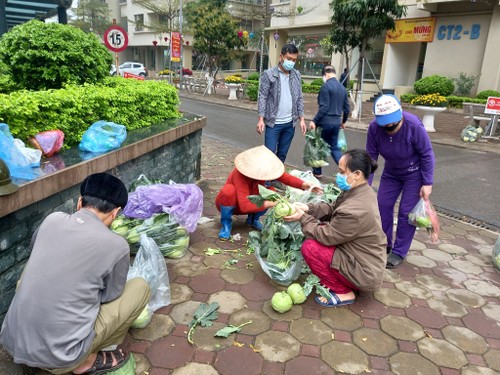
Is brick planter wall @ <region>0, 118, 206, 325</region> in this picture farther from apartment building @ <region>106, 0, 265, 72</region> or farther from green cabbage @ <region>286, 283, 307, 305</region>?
apartment building @ <region>106, 0, 265, 72</region>

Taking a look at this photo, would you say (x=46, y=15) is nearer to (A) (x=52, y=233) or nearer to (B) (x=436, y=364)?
(A) (x=52, y=233)

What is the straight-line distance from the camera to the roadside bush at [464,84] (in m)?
16.4

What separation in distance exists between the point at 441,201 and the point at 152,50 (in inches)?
1744

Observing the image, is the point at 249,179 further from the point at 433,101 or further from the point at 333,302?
the point at 433,101

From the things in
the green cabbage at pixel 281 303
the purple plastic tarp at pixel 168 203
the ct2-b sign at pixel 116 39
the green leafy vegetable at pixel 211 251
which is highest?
the ct2-b sign at pixel 116 39

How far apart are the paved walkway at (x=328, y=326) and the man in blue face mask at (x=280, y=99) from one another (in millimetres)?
2032

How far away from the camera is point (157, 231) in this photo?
336 cm

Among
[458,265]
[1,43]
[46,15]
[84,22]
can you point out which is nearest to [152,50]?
[84,22]

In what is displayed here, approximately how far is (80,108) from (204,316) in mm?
2305

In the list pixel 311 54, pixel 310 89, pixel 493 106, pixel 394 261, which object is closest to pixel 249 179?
pixel 394 261

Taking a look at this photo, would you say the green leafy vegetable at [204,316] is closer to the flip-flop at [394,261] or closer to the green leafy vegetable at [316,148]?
the flip-flop at [394,261]

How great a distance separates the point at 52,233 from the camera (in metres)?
1.93

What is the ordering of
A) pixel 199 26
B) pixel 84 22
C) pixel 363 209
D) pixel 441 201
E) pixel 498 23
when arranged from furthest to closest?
pixel 84 22, pixel 199 26, pixel 498 23, pixel 441 201, pixel 363 209

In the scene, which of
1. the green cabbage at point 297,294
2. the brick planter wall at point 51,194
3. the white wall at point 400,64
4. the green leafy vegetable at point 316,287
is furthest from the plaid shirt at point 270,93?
the white wall at point 400,64
